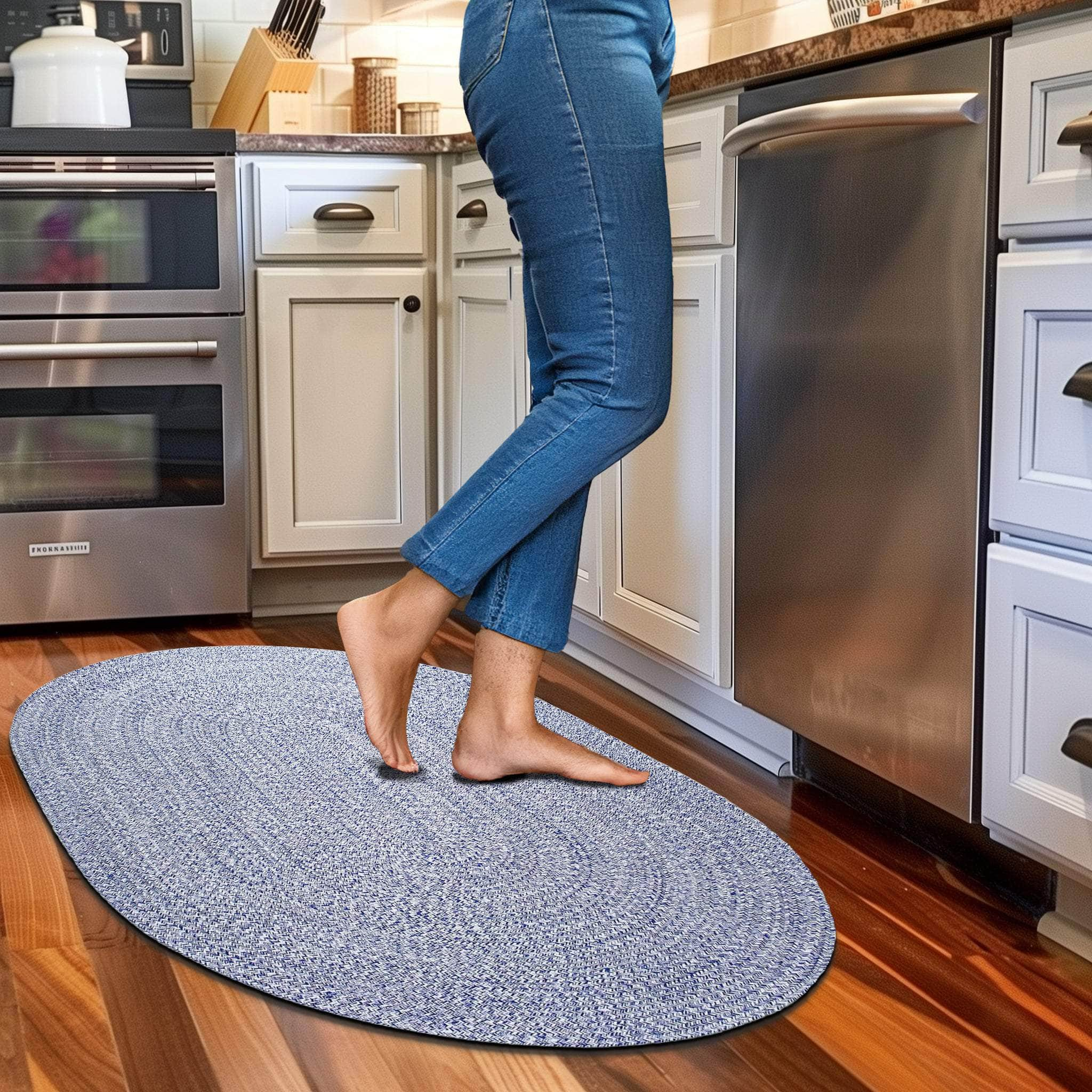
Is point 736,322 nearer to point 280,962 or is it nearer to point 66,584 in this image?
point 280,962

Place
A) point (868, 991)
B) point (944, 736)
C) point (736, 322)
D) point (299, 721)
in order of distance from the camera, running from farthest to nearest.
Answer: point (299, 721), point (736, 322), point (944, 736), point (868, 991)

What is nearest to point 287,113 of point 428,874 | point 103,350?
point 103,350

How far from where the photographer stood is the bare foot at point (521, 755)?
5.65ft

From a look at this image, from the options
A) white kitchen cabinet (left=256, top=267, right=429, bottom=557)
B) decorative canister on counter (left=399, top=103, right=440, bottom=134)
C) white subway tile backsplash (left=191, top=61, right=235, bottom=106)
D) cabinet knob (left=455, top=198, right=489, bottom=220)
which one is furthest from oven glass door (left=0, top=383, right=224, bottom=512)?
white subway tile backsplash (left=191, top=61, right=235, bottom=106)

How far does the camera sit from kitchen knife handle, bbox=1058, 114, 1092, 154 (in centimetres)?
122

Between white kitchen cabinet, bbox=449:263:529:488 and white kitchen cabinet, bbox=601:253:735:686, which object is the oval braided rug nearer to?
white kitchen cabinet, bbox=601:253:735:686

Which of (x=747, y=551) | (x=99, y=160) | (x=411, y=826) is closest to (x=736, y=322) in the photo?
(x=747, y=551)

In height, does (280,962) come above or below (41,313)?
below

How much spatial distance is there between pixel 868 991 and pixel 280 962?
0.54 meters

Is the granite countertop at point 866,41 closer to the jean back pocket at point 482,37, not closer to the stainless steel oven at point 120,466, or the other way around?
the jean back pocket at point 482,37

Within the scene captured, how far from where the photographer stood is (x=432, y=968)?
1.29 meters

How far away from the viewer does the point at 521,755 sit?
1729 millimetres

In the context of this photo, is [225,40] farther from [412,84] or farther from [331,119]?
[412,84]

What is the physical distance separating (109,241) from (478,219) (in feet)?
2.26
